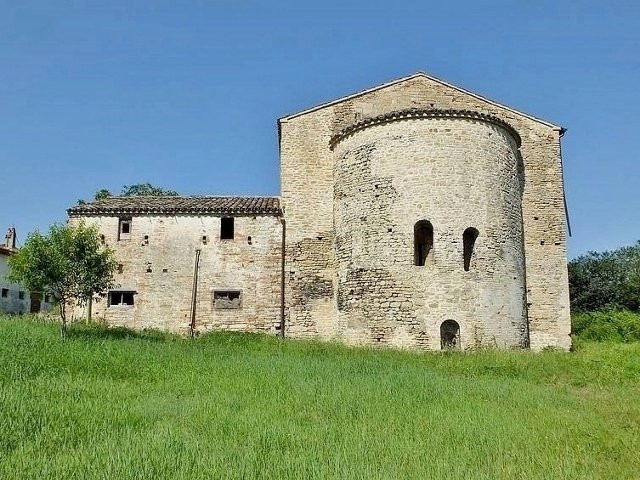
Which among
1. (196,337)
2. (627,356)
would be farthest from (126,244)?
(627,356)

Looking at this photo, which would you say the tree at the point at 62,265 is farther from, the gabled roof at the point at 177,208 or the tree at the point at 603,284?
the tree at the point at 603,284

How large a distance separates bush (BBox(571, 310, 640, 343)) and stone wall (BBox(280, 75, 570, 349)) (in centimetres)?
700

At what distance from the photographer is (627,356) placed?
55.7 ft

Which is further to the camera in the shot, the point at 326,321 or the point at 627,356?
the point at 326,321

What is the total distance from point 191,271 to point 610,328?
19574 mm

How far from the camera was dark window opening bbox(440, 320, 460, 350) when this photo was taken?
17.9m

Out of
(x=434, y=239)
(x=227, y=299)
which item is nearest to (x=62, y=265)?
(x=227, y=299)

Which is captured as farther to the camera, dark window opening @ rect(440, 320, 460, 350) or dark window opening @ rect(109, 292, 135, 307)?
dark window opening @ rect(109, 292, 135, 307)

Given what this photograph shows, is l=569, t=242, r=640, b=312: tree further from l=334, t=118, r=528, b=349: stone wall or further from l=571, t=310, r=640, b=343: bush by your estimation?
l=334, t=118, r=528, b=349: stone wall

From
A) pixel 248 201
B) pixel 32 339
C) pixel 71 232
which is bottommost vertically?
pixel 32 339

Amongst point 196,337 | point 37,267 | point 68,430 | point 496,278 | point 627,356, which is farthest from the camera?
point 196,337

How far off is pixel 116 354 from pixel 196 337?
25.2ft

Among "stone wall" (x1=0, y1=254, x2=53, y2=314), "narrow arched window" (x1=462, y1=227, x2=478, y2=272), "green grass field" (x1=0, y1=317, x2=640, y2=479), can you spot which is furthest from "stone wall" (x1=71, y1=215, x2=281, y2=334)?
"stone wall" (x1=0, y1=254, x2=53, y2=314)

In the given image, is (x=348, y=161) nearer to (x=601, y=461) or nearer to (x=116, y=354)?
(x=116, y=354)
